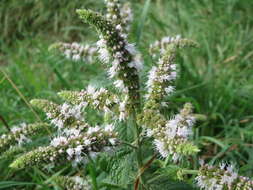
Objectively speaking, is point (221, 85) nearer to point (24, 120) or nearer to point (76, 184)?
point (24, 120)

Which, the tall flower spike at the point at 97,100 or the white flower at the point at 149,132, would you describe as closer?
the white flower at the point at 149,132

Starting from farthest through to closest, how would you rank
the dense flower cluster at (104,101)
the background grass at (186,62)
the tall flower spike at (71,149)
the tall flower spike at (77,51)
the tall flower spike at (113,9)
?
the background grass at (186,62), the tall flower spike at (77,51), the tall flower spike at (113,9), the dense flower cluster at (104,101), the tall flower spike at (71,149)

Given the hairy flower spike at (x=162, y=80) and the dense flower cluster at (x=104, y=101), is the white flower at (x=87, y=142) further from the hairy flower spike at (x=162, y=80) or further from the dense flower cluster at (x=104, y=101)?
the hairy flower spike at (x=162, y=80)

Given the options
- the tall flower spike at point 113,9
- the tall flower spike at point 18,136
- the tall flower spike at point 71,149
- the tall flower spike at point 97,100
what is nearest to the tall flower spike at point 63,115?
the tall flower spike at point 97,100

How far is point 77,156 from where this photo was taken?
169 cm

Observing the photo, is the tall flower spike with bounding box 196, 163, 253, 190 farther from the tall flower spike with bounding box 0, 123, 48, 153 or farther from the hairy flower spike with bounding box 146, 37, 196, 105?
the tall flower spike with bounding box 0, 123, 48, 153

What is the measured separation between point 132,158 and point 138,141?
0.34 feet

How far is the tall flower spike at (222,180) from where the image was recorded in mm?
1771

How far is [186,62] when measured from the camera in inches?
180

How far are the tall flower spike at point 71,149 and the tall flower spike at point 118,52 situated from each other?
0.26m

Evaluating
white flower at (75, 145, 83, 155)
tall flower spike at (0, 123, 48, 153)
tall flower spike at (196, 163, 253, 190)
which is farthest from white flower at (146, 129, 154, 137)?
tall flower spike at (0, 123, 48, 153)

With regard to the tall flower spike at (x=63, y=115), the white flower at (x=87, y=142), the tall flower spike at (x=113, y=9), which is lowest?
the white flower at (x=87, y=142)

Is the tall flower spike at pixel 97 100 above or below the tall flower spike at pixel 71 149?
above

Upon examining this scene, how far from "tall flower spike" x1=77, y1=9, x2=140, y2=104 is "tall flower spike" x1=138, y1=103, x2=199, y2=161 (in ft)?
0.37
